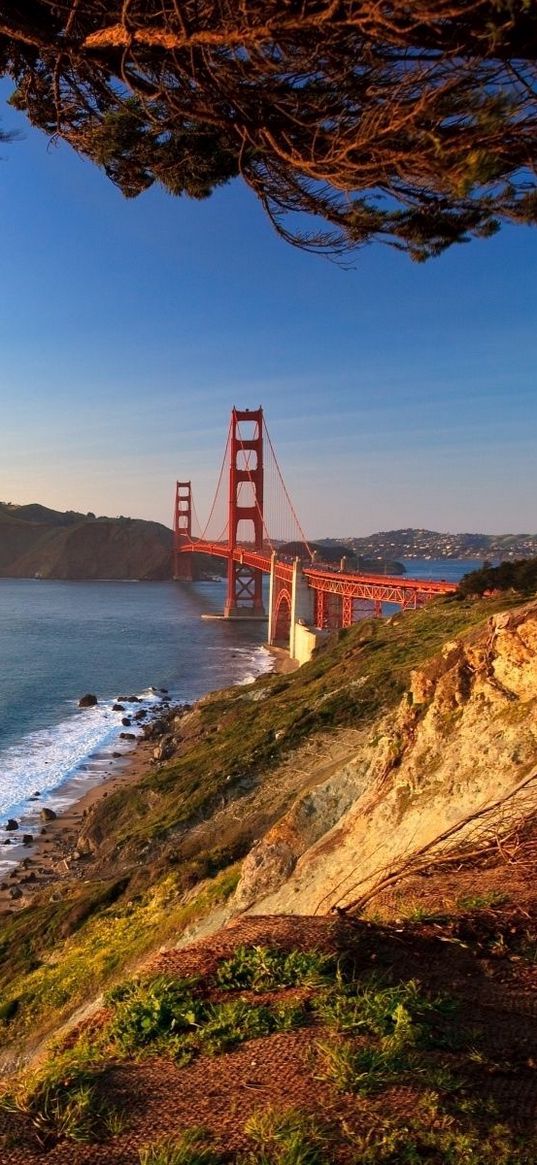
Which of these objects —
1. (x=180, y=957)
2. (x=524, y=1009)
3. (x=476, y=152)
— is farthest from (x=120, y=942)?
(x=476, y=152)

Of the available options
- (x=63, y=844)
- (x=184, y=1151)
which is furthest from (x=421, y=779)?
(x=63, y=844)

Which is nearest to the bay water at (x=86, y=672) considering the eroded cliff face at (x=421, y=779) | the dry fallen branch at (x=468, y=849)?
the eroded cliff face at (x=421, y=779)

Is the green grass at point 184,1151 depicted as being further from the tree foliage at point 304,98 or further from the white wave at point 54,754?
the white wave at point 54,754

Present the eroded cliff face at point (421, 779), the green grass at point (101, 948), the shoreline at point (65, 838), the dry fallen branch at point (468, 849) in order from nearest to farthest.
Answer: the dry fallen branch at point (468, 849)
the eroded cliff face at point (421, 779)
the green grass at point (101, 948)
the shoreline at point (65, 838)

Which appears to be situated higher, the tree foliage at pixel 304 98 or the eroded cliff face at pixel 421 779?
the tree foliage at pixel 304 98

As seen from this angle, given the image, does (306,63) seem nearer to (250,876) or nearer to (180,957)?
(180,957)

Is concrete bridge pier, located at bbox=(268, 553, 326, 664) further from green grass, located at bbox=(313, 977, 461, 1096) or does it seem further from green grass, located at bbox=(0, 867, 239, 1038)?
green grass, located at bbox=(313, 977, 461, 1096)

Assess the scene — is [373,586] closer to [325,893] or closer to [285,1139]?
[325,893]
